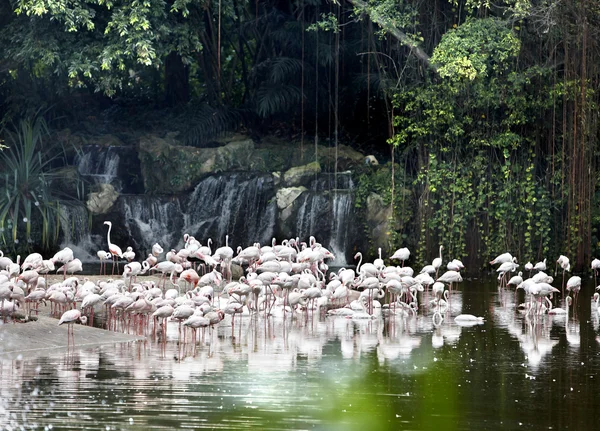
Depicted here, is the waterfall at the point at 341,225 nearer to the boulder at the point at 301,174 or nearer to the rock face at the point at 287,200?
the rock face at the point at 287,200

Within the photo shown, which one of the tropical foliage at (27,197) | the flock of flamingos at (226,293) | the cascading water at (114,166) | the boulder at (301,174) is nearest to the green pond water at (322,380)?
the flock of flamingos at (226,293)

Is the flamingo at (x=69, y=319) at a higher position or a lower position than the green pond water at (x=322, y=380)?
higher

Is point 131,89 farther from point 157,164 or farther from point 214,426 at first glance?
point 214,426

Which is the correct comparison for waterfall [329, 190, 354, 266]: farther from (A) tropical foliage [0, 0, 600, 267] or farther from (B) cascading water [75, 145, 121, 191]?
(B) cascading water [75, 145, 121, 191]

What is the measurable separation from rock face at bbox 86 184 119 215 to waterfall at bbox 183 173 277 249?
1.57 meters

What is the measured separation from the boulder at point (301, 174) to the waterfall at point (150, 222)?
2344mm

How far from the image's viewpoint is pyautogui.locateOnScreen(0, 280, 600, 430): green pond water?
25.8 ft

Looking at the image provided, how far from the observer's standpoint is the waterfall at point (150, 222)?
21.8 metres

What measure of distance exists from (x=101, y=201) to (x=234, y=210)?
2.74m

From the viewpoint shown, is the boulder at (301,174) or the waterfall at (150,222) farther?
the boulder at (301,174)

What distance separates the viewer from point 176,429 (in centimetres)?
744

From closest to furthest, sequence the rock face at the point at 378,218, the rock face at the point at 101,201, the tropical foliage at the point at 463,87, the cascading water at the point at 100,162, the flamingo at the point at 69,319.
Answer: the flamingo at the point at 69,319
the tropical foliage at the point at 463,87
the rock face at the point at 378,218
the rock face at the point at 101,201
the cascading water at the point at 100,162

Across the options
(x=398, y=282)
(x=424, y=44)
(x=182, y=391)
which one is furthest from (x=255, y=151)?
(x=182, y=391)

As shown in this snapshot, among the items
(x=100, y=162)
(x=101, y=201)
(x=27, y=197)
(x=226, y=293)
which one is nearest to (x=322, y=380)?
(x=226, y=293)
